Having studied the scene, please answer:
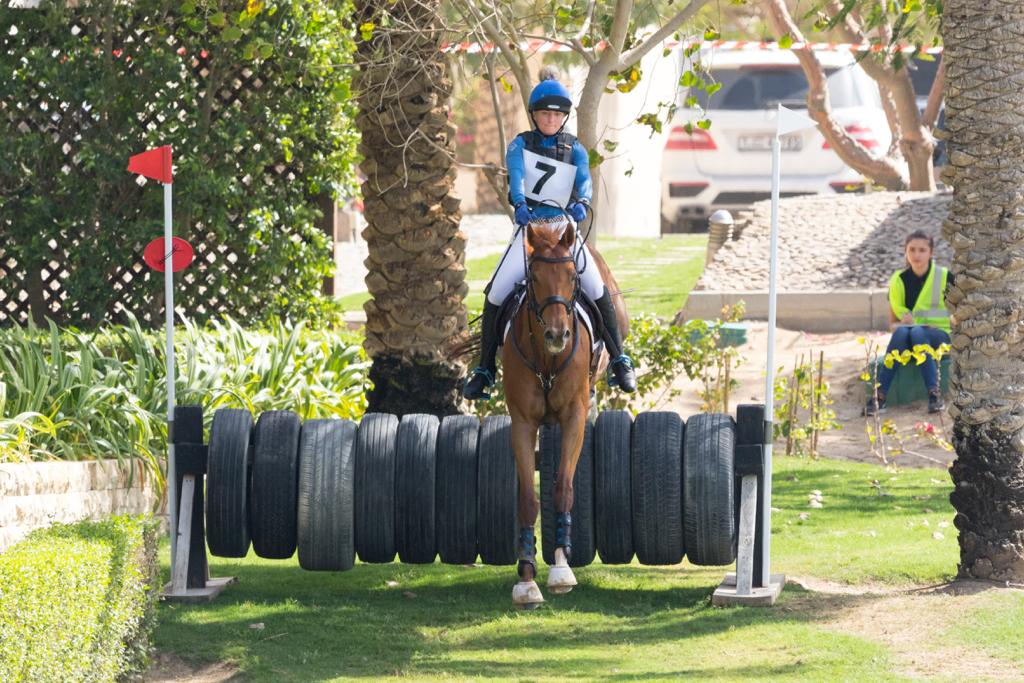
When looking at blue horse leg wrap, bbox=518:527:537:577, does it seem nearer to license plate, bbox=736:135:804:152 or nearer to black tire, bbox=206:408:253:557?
black tire, bbox=206:408:253:557

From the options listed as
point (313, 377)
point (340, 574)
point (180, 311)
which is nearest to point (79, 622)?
point (340, 574)

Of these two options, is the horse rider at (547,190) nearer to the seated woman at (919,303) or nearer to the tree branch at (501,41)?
the tree branch at (501,41)

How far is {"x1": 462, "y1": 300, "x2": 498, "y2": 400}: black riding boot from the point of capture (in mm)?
8070

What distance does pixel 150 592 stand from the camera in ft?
22.9

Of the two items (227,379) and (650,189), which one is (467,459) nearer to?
(227,379)

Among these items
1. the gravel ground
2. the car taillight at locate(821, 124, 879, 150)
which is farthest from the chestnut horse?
the car taillight at locate(821, 124, 879, 150)

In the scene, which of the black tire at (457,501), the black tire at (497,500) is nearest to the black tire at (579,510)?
the black tire at (497,500)

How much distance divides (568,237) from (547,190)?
723 millimetres

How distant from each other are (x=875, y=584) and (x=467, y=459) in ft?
7.84

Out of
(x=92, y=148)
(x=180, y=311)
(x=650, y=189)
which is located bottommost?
(x=180, y=311)

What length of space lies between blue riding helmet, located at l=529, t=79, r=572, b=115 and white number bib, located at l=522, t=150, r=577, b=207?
257 mm

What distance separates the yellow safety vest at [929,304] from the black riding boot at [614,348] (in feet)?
18.8

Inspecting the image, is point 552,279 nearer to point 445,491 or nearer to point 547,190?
point 547,190

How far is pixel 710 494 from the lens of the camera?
7.97 metres
